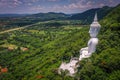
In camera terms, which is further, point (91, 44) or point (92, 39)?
point (91, 44)

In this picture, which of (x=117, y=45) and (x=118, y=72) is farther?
(x=117, y=45)

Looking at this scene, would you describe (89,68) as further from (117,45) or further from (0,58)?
(0,58)

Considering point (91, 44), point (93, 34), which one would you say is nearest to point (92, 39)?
point (91, 44)

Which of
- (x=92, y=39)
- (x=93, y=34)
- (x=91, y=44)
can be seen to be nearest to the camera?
(x=93, y=34)

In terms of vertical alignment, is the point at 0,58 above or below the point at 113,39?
below

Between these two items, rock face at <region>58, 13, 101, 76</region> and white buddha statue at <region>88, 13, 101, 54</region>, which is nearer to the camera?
white buddha statue at <region>88, 13, 101, 54</region>

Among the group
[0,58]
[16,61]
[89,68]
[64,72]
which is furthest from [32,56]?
[89,68]

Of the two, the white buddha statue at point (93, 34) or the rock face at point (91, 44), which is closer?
the white buddha statue at point (93, 34)

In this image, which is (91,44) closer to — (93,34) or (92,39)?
(92,39)

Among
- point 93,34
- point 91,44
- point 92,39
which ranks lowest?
point 91,44

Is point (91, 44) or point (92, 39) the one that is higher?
point (92, 39)

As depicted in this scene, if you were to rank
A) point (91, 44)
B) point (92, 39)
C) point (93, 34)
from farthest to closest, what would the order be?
1. point (91, 44)
2. point (92, 39)
3. point (93, 34)
